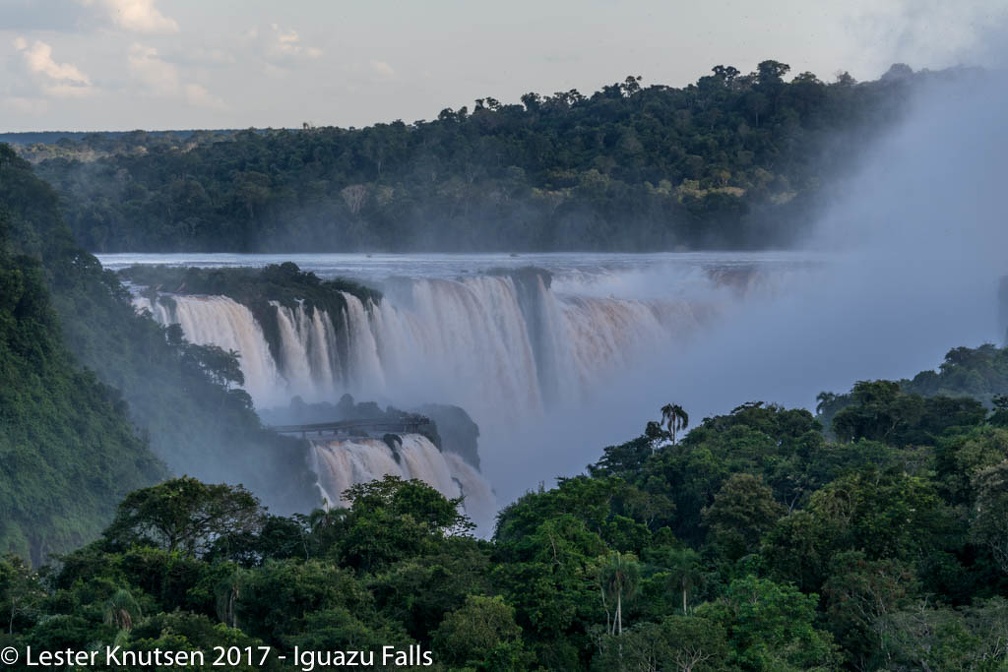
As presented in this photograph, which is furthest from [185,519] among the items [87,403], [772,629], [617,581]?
[87,403]

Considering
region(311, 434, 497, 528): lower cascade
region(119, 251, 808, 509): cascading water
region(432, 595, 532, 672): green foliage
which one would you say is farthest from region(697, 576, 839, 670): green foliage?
region(119, 251, 808, 509): cascading water

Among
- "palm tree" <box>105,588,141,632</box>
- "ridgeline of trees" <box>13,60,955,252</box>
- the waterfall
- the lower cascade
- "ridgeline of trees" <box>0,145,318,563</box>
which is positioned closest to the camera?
"palm tree" <box>105,588,141,632</box>

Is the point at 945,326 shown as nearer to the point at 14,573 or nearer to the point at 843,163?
the point at 843,163

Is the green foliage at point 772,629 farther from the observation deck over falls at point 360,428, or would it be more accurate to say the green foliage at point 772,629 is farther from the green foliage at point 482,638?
the observation deck over falls at point 360,428

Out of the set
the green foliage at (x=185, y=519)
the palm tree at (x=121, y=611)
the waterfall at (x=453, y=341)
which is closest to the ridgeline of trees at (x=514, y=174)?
the waterfall at (x=453, y=341)

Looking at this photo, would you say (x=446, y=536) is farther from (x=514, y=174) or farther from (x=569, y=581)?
(x=514, y=174)

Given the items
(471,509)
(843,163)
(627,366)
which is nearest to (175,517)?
(471,509)

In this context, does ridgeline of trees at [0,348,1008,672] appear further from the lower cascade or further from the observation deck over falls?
the observation deck over falls

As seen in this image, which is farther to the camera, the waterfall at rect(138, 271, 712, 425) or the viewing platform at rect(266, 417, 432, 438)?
the waterfall at rect(138, 271, 712, 425)
